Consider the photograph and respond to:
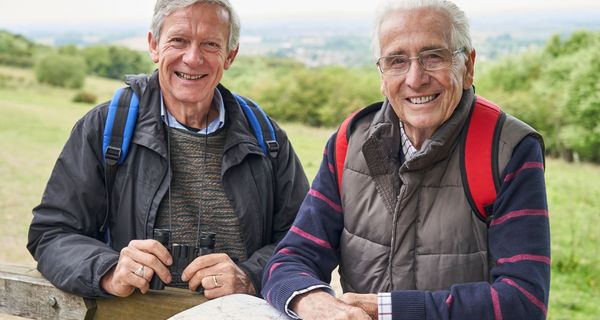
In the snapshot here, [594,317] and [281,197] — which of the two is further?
[594,317]

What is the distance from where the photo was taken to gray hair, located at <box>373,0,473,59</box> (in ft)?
8.41

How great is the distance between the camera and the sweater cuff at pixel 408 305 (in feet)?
7.67

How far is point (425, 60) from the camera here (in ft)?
8.52

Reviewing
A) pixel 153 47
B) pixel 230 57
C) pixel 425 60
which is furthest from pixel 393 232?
pixel 153 47

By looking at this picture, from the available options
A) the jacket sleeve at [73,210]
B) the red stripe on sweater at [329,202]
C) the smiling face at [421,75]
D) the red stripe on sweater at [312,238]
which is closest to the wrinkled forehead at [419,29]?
the smiling face at [421,75]

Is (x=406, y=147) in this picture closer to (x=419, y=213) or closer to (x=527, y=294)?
(x=419, y=213)

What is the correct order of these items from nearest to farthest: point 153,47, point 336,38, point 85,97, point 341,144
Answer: point 341,144 < point 153,47 < point 85,97 < point 336,38

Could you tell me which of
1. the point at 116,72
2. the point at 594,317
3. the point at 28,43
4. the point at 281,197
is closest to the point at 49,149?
the point at 594,317

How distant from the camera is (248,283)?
10.1 ft

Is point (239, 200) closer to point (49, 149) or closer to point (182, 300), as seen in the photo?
point (182, 300)

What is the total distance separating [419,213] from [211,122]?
4.42ft

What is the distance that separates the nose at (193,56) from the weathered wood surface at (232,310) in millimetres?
1123

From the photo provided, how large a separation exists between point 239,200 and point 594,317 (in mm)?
6293

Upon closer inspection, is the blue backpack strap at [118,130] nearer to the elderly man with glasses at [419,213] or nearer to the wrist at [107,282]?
the wrist at [107,282]
